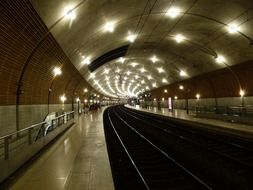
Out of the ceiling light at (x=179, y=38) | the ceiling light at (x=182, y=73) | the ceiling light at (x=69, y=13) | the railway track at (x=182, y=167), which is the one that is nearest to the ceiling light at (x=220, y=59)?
the ceiling light at (x=179, y=38)

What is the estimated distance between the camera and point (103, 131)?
16.5 meters

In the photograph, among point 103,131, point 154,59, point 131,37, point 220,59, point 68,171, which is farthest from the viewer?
point 154,59


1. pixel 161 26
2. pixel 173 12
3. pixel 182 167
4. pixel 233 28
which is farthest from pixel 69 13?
pixel 233 28

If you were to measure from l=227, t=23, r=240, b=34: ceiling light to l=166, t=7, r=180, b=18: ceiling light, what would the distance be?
342cm

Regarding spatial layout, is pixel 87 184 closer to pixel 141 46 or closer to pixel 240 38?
pixel 240 38

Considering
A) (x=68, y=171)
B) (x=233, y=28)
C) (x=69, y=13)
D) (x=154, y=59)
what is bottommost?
(x=68, y=171)

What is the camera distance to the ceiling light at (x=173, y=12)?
16048mm

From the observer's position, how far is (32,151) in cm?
955

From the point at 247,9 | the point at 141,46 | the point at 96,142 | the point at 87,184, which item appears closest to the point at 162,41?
the point at 141,46

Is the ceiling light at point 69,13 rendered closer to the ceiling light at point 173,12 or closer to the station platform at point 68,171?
the station platform at point 68,171

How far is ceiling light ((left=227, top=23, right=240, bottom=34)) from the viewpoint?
16.4 metres

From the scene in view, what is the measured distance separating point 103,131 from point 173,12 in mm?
8707

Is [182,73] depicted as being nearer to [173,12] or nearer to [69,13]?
[173,12]

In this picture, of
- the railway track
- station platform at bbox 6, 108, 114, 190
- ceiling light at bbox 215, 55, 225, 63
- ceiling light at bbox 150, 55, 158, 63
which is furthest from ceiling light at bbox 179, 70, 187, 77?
station platform at bbox 6, 108, 114, 190
